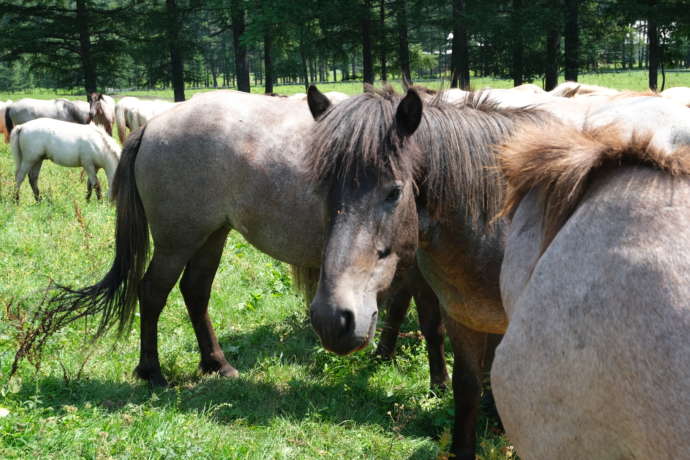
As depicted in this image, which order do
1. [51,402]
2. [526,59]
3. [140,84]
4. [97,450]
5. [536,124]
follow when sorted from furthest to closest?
[140,84] < [526,59] < [51,402] < [97,450] < [536,124]

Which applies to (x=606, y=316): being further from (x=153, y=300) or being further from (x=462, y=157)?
(x=153, y=300)

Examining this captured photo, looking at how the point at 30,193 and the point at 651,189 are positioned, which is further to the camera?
the point at 30,193

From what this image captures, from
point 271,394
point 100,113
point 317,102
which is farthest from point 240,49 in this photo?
point 317,102

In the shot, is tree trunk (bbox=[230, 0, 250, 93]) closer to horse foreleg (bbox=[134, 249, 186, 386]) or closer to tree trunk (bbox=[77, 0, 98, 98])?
tree trunk (bbox=[77, 0, 98, 98])

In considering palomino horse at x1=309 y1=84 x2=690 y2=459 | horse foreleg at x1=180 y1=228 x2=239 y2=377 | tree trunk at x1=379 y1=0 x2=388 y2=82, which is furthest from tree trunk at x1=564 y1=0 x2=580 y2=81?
palomino horse at x1=309 y1=84 x2=690 y2=459

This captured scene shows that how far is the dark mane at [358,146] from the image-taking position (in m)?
2.22

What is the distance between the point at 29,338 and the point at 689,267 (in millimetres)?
3702

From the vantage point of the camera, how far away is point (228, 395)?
13.2 ft

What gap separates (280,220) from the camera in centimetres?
395

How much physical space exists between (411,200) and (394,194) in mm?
92

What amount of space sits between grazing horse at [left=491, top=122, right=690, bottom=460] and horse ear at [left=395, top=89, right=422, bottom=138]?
2.47 ft

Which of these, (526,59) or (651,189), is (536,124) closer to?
(651,189)

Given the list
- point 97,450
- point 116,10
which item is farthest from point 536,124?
point 116,10

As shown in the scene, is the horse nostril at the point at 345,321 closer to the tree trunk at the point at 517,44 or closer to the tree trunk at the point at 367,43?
the tree trunk at the point at 517,44
